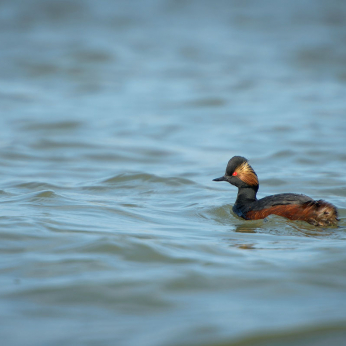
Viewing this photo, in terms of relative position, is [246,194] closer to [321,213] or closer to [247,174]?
[247,174]

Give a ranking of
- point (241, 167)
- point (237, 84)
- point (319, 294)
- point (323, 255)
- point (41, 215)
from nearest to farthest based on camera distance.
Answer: point (319, 294), point (323, 255), point (41, 215), point (241, 167), point (237, 84)

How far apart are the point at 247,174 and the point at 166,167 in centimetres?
337

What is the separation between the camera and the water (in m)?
4.30

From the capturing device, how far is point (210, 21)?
26.8 meters

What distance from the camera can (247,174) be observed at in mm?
8141

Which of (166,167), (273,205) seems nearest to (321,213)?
(273,205)

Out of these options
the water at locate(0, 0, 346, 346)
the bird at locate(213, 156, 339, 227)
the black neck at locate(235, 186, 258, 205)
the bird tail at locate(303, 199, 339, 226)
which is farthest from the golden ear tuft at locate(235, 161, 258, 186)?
the bird tail at locate(303, 199, 339, 226)

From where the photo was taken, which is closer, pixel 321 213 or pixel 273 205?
pixel 321 213

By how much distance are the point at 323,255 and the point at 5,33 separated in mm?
21679

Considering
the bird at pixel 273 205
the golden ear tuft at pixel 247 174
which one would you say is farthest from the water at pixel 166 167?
the golden ear tuft at pixel 247 174

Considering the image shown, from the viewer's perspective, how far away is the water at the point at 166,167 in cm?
430

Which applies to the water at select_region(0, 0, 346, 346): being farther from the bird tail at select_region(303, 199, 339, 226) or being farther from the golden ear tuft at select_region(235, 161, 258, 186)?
the golden ear tuft at select_region(235, 161, 258, 186)

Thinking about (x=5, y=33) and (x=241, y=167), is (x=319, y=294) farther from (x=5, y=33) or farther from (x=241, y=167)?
(x=5, y=33)

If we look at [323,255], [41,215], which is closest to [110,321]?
[323,255]
